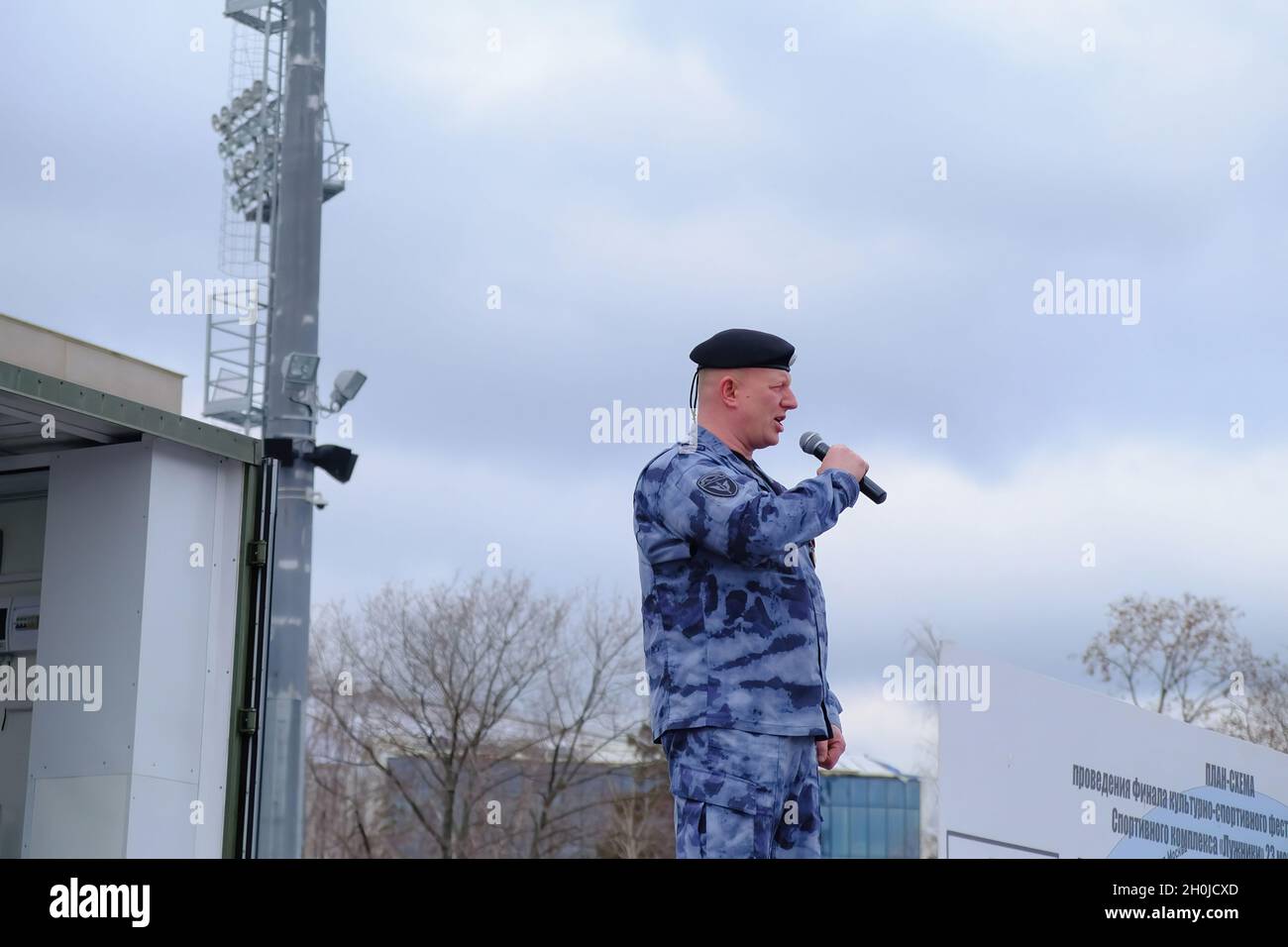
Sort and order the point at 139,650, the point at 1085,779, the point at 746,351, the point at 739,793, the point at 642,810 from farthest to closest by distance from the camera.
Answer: the point at 642,810 → the point at 1085,779 → the point at 139,650 → the point at 746,351 → the point at 739,793

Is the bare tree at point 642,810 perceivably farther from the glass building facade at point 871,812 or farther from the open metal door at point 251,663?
the open metal door at point 251,663

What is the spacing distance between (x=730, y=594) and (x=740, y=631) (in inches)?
3.2

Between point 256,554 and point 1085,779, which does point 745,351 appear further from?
point 1085,779

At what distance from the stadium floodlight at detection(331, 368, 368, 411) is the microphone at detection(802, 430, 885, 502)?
624 cm

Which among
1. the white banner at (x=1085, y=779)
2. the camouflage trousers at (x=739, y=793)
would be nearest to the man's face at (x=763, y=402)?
the camouflage trousers at (x=739, y=793)

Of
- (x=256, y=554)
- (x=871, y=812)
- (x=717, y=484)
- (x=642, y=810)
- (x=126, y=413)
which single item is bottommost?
(x=871, y=812)

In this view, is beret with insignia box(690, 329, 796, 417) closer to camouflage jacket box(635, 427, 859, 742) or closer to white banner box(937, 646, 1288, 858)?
camouflage jacket box(635, 427, 859, 742)

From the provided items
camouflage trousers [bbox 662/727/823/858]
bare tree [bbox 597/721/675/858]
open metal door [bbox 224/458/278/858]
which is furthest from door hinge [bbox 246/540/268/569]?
bare tree [bbox 597/721/675/858]

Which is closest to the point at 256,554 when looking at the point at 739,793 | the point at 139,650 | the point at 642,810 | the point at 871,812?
the point at 139,650

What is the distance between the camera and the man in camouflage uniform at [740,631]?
Result: 3.23 metres

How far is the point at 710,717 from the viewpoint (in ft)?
10.7

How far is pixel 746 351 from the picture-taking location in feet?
11.6
